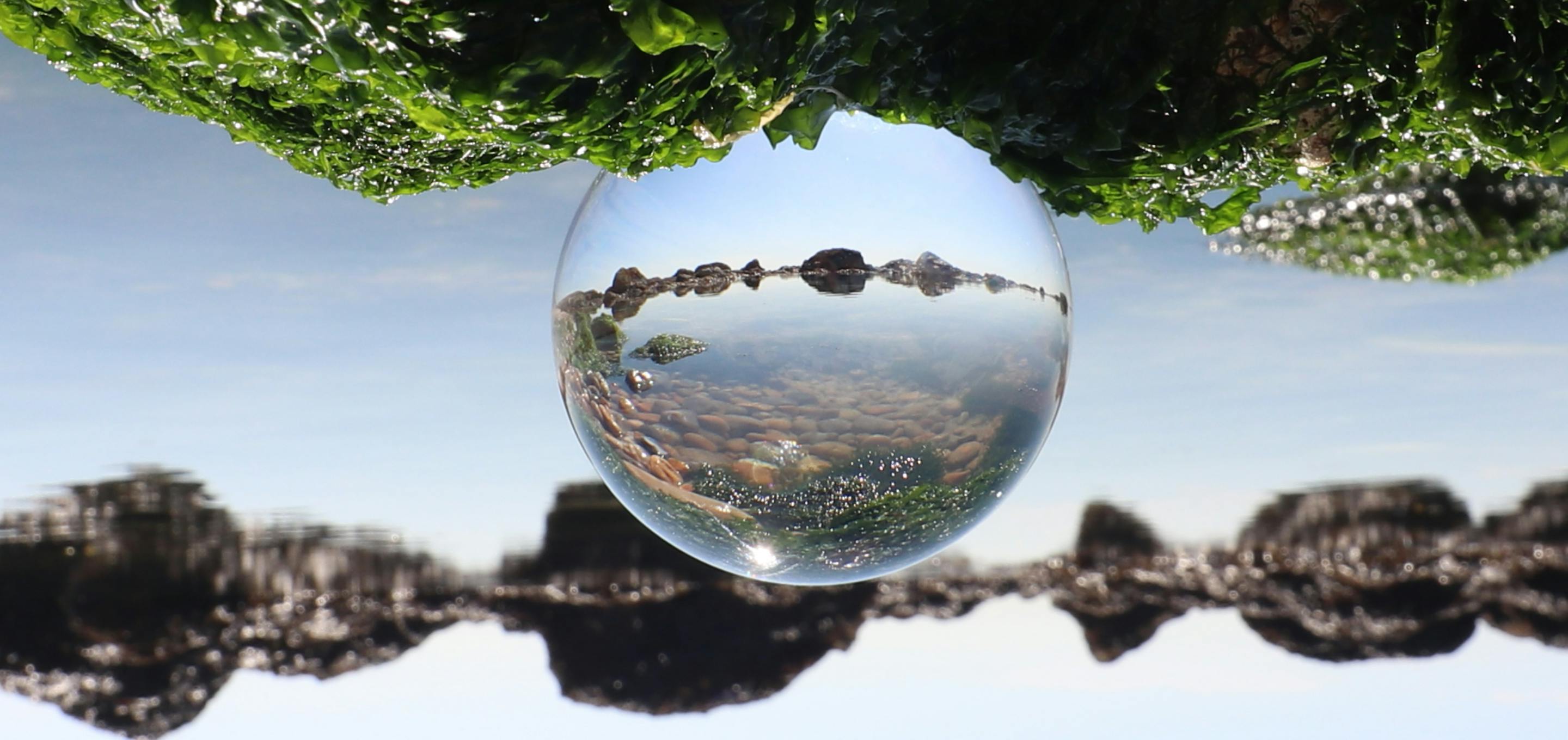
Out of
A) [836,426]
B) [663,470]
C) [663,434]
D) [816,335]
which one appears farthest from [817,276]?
[663,470]

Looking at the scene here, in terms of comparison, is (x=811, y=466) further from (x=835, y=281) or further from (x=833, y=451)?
(x=835, y=281)

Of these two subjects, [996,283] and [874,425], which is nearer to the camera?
[874,425]

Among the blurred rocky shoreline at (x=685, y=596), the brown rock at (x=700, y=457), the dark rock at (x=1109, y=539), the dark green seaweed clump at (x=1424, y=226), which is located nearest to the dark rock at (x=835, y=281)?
the brown rock at (x=700, y=457)

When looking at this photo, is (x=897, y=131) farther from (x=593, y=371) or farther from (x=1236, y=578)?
(x=1236, y=578)

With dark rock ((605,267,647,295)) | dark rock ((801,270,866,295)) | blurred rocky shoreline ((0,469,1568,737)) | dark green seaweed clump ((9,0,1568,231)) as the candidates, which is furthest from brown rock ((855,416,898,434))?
blurred rocky shoreline ((0,469,1568,737))

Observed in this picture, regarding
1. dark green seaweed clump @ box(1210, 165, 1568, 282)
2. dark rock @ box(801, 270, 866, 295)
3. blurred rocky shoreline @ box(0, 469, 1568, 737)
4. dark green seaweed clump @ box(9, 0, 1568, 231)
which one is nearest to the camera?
dark green seaweed clump @ box(9, 0, 1568, 231)

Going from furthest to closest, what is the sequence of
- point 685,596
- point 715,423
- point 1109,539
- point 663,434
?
point 685,596
point 1109,539
point 663,434
point 715,423

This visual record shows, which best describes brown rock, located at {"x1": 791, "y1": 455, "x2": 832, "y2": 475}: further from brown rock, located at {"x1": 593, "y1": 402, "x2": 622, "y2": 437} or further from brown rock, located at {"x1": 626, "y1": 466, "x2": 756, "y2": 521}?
brown rock, located at {"x1": 593, "y1": 402, "x2": 622, "y2": 437}

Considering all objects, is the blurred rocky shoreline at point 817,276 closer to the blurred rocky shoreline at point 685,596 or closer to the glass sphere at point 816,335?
the glass sphere at point 816,335
